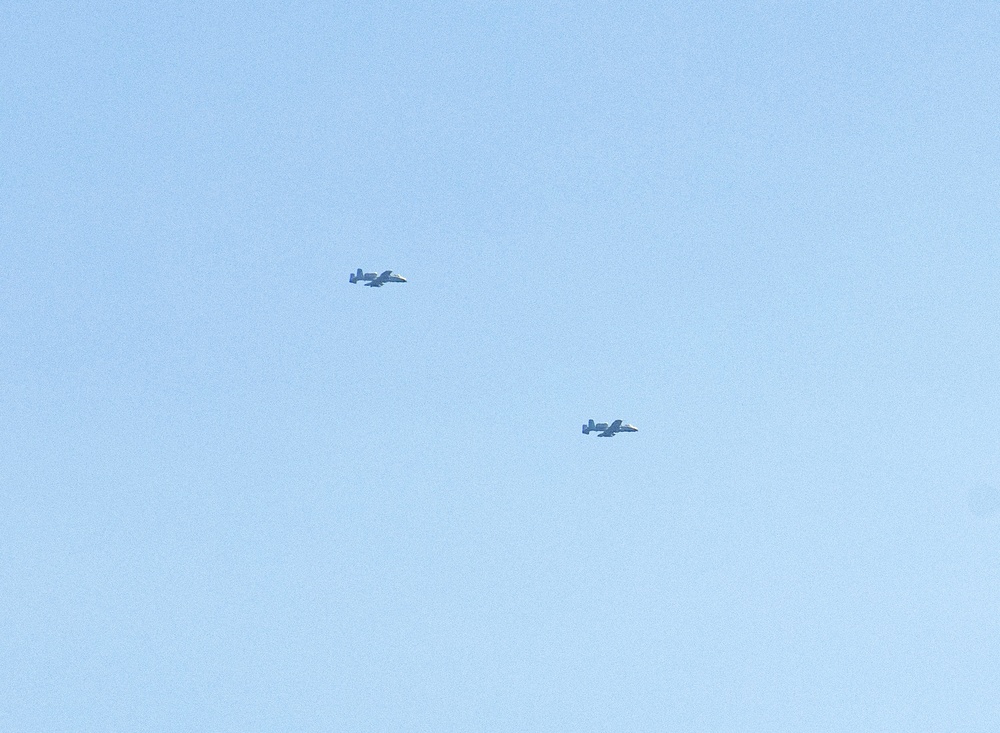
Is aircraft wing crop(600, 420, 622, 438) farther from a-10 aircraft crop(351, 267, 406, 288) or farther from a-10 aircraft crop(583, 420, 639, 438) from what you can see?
a-10 aircraft crop(351, 267, 406, 288)

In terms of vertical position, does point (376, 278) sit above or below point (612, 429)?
above

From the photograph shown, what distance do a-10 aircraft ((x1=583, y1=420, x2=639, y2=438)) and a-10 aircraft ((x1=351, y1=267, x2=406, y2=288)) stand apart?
53.1 m

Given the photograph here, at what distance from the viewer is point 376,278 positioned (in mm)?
126000

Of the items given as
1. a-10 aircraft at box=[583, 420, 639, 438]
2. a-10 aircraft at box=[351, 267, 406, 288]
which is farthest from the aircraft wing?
a-10 aircraft at box=[351, 267, 406, 288]

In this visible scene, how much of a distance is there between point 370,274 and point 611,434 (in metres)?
63.3

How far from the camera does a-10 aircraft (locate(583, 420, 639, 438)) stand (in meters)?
121

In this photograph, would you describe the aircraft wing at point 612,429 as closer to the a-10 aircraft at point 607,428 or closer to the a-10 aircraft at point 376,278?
the a-10 aircraft at point 607,428

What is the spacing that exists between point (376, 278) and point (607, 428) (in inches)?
2373

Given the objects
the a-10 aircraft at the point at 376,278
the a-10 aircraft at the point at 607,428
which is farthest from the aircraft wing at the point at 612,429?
the a-10 aircraft at the point at 376,278

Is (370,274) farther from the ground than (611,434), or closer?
farther from the ground

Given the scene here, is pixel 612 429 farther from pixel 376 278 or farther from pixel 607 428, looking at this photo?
pixel 376 278

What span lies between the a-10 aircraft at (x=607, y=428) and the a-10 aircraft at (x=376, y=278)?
53.1 m

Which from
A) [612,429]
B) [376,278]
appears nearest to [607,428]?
[612,429]

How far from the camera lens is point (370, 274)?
126m
